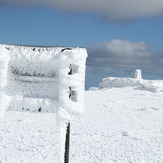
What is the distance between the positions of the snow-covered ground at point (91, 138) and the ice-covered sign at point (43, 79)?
1.68 meters

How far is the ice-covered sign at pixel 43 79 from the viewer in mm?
1835

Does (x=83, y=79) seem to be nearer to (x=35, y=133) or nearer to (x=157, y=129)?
(x=35, y=133)

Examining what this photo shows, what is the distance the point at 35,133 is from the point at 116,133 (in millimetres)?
1400

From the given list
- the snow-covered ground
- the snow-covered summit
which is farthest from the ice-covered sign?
the snow-covered summit

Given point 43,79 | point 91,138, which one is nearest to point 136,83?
point 91,138

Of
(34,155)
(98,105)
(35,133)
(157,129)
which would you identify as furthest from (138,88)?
(34,155)

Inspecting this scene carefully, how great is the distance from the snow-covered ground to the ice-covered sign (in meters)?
1.68

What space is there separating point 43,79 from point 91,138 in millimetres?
2636

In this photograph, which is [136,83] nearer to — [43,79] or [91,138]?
[91,138]

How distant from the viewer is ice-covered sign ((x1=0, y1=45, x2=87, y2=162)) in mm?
1835

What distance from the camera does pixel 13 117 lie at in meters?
5.59

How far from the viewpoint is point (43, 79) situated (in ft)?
6.04

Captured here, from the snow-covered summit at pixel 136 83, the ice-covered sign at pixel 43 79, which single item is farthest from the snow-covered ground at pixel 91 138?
the snow-covered summit at pixel 136 83

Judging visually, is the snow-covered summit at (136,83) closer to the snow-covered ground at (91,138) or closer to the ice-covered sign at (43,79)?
the snow-covered ground at (91,138)
